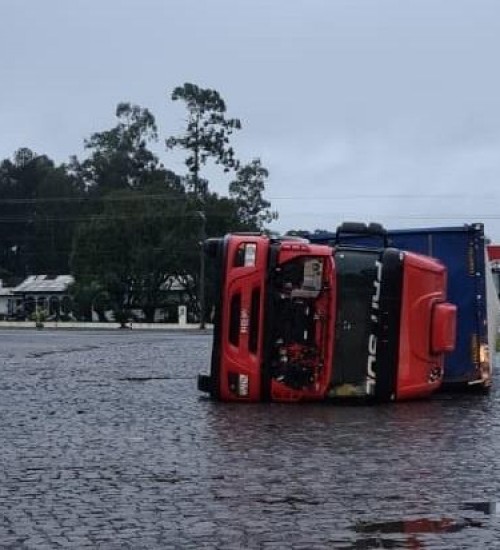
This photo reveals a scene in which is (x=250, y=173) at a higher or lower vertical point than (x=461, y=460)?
higher

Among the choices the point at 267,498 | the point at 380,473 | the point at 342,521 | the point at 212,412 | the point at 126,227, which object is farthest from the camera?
the point at 126,227

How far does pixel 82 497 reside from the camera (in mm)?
7766

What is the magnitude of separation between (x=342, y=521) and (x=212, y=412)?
6330mm

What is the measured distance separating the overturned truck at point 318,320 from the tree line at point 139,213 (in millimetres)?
54384

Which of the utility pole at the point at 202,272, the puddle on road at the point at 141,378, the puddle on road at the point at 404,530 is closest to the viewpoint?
the puddle on road at the point at 404,530

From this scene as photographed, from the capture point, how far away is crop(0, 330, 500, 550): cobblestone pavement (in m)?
6.66

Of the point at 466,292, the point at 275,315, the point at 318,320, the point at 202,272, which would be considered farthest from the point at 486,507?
the point at 202,272

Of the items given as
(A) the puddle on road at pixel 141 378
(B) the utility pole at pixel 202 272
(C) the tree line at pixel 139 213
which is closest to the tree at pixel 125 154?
(C) the tree line at pixel 139 213

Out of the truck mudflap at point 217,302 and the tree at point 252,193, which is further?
the tree at point 252,193

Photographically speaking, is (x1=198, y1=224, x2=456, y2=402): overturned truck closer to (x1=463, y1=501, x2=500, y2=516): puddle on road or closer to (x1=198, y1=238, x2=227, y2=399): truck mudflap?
(x1=198, y1=238, x2=227, y2=399): truck mudflap

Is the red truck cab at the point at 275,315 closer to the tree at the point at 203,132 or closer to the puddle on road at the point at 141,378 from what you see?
the puddle on road at the point at 141,378

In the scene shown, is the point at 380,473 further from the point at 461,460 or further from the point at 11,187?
the point at 11,187

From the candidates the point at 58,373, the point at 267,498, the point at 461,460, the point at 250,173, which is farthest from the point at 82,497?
the point at 250,173

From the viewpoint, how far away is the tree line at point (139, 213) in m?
71.9
